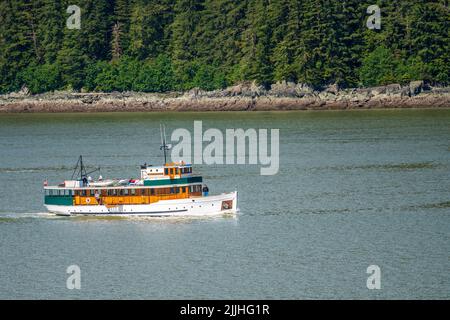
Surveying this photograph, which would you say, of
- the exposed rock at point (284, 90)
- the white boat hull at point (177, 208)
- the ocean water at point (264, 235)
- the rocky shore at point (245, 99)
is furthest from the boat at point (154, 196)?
the exposed rock at point (284, 90)

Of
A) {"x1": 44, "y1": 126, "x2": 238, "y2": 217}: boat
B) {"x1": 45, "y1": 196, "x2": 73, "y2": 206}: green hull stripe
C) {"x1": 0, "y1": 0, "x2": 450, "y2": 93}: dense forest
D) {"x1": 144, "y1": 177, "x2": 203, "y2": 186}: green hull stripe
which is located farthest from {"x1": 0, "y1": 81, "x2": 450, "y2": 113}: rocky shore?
{"x1": 45, "y1": 196, "x2": 73, "y2": 206}: green hull stripe

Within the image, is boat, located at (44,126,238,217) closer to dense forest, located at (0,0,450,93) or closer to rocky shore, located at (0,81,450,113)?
rocky shore, located at (0,81,450,113)

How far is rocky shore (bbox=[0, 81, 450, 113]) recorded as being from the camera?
152 metres

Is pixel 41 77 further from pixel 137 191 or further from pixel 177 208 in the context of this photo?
pixel 177 208

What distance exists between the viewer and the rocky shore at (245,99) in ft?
500

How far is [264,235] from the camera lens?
60281mm

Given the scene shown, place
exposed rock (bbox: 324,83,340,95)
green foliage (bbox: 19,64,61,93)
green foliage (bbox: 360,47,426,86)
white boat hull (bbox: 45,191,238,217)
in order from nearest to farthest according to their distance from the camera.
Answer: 1. white boat hull (bbox: 45,191,238,217)
2. green foliage (bbox: 360,47,426,86)
3. exposed rock (bbox: 324,83,340,95)
4. green foliage (bbox: 19,64,61,93)

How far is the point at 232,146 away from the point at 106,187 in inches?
1476

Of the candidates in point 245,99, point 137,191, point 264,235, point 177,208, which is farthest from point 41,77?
point 264,235

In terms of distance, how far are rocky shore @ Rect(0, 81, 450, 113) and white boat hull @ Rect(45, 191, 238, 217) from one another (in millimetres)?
89402

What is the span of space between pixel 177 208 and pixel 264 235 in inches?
297

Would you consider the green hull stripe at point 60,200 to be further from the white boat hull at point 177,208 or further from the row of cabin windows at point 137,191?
the white boat hull at point 177,208

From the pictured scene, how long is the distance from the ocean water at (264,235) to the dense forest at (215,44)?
54309 mm
